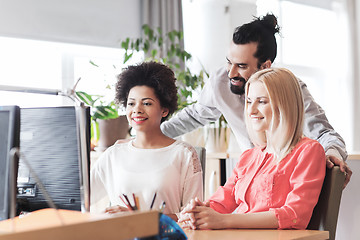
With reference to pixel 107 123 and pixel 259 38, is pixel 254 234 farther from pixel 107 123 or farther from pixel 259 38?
pixel 107 123

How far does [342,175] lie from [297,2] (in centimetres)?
493

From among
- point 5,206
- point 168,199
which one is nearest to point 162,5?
point 168,199

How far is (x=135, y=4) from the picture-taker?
17.4 ft

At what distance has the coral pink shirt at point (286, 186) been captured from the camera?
1.46 m

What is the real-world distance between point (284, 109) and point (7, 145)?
0.79 meters

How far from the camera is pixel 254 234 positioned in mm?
1349

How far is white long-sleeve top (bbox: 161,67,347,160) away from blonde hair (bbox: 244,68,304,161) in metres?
0.21

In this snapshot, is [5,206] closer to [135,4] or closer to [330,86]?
[135,4]

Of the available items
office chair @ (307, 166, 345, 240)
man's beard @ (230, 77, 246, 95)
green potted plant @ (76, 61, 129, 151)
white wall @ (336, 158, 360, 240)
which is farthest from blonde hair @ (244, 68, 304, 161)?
green potted plant @ (76, 61, 129, 151)

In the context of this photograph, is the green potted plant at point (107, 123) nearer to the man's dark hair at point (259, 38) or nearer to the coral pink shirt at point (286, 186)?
the man's dark hair at point (259, 38)

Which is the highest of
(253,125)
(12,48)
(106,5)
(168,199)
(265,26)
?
(106,5)

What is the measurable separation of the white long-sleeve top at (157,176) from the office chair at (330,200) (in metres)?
0.47

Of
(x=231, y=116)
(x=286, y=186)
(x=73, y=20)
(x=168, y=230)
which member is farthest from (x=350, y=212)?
(x=73, y=20)

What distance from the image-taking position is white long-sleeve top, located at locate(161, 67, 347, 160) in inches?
74.8
